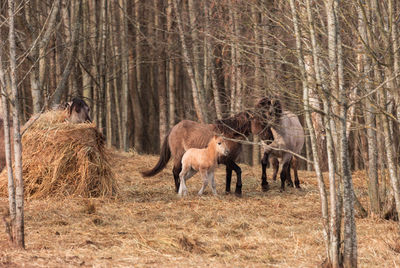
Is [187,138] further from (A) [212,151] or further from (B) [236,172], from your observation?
(B) [236,172]

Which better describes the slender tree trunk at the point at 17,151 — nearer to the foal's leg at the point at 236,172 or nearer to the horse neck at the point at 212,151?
the horse neck at the point at 212,151

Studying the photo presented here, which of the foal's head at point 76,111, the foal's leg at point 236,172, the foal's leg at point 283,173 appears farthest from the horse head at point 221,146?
the foal's head at point 76,111

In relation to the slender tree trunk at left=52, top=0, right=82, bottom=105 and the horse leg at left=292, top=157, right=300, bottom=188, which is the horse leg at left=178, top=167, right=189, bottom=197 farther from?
the slender tree trunk at left=52, top=0, right=82, bottom=105

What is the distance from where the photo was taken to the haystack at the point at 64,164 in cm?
963

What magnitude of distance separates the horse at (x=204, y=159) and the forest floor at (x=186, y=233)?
1.02 ft

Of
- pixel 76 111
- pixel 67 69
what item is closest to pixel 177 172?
pixel 76 111

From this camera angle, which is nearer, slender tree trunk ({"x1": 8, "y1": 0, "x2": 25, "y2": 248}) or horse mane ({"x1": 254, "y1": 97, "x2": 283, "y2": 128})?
horse mane ({"x1": 254, "y1": 97, "x2": 283, "y2": 128})

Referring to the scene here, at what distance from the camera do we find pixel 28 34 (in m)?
13.3

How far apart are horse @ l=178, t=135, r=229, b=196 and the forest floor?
312 millimetres

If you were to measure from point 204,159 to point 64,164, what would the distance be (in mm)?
2347

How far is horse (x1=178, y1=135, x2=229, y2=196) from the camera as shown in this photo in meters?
10.0

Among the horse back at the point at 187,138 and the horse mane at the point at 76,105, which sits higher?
the horse mane at the point at 76,105

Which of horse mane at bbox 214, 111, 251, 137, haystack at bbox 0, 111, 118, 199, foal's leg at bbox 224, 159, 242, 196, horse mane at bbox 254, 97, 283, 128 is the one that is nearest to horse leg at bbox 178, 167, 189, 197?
foal's leg at bbox 224, 159, 242, 196

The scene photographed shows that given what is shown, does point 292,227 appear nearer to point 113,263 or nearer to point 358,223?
point 358,223
